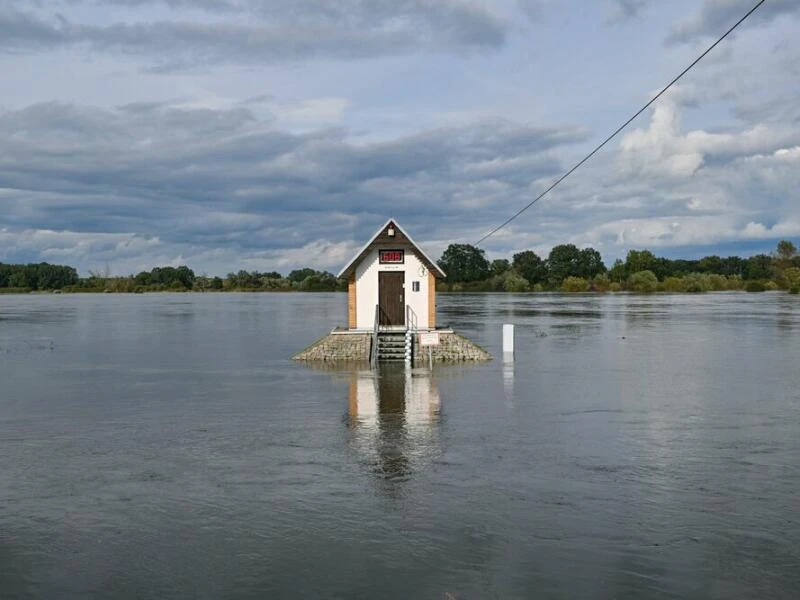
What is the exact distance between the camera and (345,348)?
31297 mm

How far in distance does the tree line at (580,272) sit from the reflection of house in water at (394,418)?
507ft

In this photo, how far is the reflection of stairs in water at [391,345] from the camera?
102 ft

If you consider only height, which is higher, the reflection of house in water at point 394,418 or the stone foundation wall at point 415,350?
the stone foundation wall at point 415,350

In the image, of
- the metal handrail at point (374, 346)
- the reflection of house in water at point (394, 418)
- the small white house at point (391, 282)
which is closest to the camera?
the reflection of house in water at point (394, 418)

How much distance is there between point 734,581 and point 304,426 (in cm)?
1080

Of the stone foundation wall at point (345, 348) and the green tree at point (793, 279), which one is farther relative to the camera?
the green tree at point (793, 279)

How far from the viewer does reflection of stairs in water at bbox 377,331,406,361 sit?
30969mm

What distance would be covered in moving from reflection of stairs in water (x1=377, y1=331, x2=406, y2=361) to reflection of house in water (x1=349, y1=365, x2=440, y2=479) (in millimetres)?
2937

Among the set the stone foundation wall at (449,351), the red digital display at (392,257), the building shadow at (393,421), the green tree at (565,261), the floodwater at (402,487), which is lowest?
the floodwater at (402,487)

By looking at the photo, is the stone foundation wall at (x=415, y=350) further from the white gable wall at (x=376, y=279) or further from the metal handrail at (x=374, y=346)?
the white gable wall at (x=376, y=279)

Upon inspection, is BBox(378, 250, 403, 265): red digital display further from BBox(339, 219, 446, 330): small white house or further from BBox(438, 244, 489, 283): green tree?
BBox(438, 244, 489, 283): green tree

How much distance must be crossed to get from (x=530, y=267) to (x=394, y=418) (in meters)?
175

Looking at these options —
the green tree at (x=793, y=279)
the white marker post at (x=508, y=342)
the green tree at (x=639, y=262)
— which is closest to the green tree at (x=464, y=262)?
the green tree at (x=639, y=262)

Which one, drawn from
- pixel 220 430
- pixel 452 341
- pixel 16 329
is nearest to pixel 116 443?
pixel 220 430
